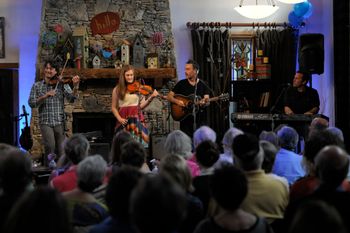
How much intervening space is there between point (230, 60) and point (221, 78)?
312 millimetres

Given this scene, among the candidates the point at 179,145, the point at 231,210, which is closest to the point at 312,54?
the point at 179,145

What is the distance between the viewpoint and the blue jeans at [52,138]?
21.7ft

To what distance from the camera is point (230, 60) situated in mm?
8742

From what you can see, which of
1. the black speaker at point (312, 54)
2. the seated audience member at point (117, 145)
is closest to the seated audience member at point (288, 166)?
the seated audience member at point (117, 145)

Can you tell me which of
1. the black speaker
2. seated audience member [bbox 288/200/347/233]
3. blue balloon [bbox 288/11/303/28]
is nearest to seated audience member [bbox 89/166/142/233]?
seated audience member [bbox 288/200/347/233]

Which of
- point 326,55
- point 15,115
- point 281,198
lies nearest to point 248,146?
point 281,198

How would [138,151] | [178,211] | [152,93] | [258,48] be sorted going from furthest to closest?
[258,48], [152,93], [138,151], [178,211]

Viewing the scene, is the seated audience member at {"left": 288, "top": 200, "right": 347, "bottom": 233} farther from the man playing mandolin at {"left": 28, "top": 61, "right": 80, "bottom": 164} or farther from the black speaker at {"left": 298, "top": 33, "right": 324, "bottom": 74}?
the black speaker at {"left": 298, "top": 33, "right": 324, "bottom": 74}

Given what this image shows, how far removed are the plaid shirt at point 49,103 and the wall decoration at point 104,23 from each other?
2.18m

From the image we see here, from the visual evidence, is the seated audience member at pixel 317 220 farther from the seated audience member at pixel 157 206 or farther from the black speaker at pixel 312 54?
the black speaker at pixel 312 54

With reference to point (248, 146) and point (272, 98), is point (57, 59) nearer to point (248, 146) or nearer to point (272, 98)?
point (272, 98)

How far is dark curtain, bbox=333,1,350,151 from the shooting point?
7629 mm

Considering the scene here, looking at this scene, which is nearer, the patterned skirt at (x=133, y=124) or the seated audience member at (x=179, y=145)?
the seated audience member at (x=179, y=145)

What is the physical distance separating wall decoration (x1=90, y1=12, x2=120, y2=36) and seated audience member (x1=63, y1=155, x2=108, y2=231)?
19.5 ft
